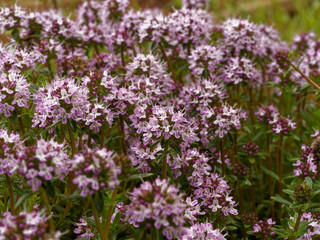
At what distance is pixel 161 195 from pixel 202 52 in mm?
2274

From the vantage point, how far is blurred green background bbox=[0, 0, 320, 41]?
26.9 feet

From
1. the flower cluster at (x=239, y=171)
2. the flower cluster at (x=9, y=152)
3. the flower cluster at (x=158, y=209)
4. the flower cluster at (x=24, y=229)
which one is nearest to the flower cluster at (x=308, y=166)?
the flower cluster at (x=239, y=171)

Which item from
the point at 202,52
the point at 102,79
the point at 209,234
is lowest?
the point at 209,234

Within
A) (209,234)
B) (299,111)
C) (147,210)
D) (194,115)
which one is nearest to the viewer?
(147,210)

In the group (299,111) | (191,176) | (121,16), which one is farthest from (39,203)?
(299,111)

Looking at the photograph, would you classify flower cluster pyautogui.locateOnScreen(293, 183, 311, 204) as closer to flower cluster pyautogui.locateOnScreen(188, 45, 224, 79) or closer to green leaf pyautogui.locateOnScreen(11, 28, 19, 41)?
flower cluster pyautogui.locateOnScreen(188, 45, 224, 79)

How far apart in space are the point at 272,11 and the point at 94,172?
913 cm

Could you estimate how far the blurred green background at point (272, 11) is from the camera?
8.21 meters

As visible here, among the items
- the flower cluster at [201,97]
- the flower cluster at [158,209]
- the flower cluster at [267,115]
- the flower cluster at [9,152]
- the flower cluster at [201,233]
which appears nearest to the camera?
the flower cluster at [158,209]

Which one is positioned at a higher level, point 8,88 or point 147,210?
point 8,88

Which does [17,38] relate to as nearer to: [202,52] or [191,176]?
[202,52]

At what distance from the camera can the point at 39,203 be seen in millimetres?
3480

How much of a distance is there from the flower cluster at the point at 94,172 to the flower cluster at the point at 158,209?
0.19 m

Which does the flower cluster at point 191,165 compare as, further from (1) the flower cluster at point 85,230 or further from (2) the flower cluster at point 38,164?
(2) the flower cluster at point 38,164
